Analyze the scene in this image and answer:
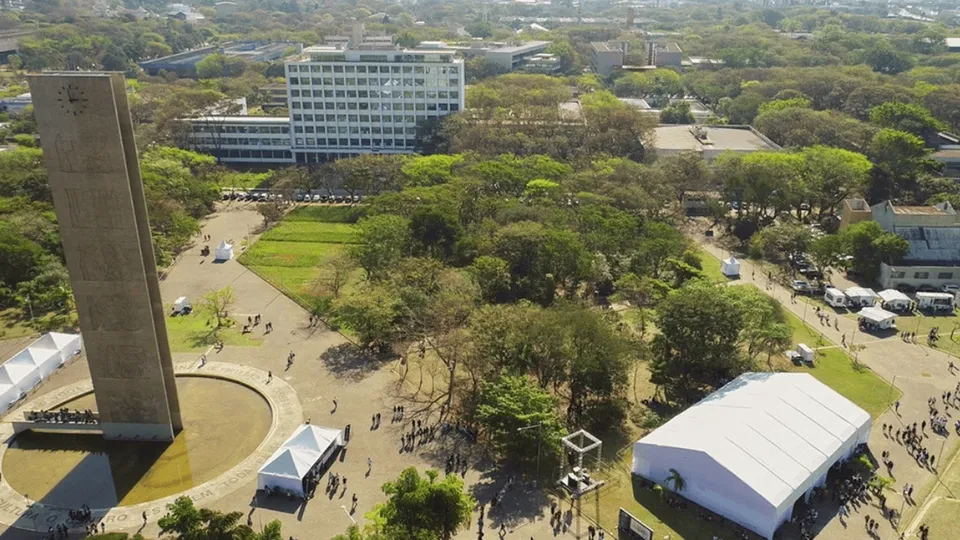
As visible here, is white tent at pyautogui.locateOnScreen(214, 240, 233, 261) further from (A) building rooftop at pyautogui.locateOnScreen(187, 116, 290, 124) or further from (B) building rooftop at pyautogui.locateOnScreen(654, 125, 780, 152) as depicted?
(B) building rooftop at pyautogui.locateOnScreen(654, 125, 780, 152)

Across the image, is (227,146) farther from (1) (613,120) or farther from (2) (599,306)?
(2) (599,306)

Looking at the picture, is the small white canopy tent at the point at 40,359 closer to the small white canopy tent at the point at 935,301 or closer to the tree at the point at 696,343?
the tree at the point at 696,343

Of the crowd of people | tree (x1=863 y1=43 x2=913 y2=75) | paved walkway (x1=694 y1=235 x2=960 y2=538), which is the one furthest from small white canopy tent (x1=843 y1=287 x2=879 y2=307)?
tree (x1=863 y1=43 x2=913 y2=75)

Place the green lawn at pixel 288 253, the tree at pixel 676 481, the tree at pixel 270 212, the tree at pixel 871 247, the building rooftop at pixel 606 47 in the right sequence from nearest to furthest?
the tree at pixel 676 481 < the tree at pixel 871 247 < the green lawn at pixel 288 253 < the tree at pixel 270 212 < the building rooftop at pixel 606 47

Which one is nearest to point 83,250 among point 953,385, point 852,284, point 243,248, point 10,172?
point 243,248

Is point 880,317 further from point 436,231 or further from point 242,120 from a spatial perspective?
point 242,120

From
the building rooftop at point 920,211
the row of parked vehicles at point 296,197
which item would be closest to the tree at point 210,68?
the row of parked vehicles at point 296,197
